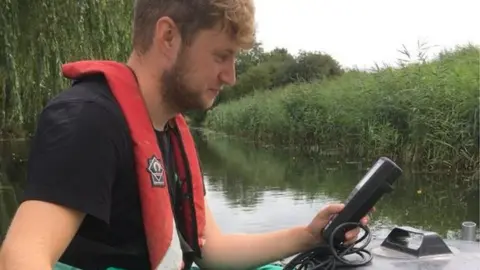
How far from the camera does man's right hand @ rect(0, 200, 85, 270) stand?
1.04 m

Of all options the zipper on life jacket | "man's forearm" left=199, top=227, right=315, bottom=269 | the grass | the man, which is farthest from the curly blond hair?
the grass

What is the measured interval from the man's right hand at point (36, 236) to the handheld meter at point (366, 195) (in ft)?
2.80

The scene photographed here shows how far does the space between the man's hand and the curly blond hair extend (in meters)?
0.61

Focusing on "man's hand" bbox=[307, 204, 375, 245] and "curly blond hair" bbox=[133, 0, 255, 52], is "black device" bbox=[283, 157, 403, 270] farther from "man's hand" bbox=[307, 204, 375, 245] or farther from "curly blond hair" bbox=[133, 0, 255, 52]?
"curly blond hair" bbox=[133, 0, 255, 52]

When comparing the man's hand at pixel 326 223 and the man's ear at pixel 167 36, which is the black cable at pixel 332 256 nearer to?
the man's hand at pixel 326 223

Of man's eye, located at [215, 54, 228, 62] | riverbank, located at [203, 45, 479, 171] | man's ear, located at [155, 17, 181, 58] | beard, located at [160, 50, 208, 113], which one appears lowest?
riverbank, located at [203, 45, 479, 171]

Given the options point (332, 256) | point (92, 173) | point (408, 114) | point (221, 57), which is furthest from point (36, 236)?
point (408, 114)

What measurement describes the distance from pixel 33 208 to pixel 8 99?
20.4ft

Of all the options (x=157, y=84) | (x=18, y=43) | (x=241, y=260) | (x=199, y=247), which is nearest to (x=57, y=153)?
(x=157, y=84)

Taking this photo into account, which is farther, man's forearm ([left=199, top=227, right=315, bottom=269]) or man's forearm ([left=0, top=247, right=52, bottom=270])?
man's forearm ([left=199, top=227, right=315, bottom=269])

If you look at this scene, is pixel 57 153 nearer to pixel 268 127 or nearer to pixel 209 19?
pixel 209 19

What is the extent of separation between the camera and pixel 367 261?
5.75 ft

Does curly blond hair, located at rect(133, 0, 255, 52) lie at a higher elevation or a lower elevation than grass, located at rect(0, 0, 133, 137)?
lower

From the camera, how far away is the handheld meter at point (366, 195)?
171 cm
